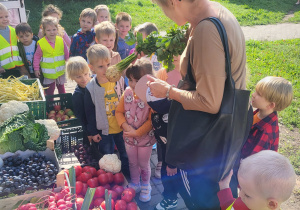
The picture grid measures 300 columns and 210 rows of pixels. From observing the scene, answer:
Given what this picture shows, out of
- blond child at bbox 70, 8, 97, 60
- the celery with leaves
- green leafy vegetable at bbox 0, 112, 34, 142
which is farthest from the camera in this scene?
blond child at bbox 70, 8, 97, 60

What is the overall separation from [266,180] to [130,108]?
73.3 inches

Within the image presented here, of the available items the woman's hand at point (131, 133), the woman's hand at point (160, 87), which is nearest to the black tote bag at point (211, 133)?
the woman's hand at point (160, 87)

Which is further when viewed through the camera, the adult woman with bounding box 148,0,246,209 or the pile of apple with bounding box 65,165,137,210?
the pile of apple with bounding box 65,165,137,210

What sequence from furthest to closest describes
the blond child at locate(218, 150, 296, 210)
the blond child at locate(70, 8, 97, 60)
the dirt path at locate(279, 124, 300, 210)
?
the blond child at locate(70, 8, 97, 60) < the dirt path at locate(279, 124, 300, 210) < the blond child at locate(218, 150, 296, 210)

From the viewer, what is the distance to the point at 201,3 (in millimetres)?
1761

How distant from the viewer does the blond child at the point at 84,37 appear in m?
5.10

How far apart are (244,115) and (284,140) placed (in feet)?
10.6

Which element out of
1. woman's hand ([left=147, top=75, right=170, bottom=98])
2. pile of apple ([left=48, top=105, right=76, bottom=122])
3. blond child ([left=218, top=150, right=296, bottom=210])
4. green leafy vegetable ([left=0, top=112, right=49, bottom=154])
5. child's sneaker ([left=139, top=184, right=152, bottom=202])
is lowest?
child's sneaker ([left=139, top=184, right=152, bottom=202])

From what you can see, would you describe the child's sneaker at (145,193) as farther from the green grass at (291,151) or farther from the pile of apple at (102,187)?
the green grass at (291,151)

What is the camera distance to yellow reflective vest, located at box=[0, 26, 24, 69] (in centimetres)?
477

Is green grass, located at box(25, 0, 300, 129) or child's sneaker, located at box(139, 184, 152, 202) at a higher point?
green grass, located at box(25, 0, 300, 129)

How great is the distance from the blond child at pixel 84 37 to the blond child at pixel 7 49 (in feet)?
3.05

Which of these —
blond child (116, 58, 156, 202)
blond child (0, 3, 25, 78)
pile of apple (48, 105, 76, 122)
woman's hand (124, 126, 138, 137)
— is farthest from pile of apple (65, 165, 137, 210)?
blond child (0, 3, 25, 78)

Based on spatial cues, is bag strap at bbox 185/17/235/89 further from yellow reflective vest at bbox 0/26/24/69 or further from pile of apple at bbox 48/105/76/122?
yellow reflective vest at bbox 0/26/24/69
